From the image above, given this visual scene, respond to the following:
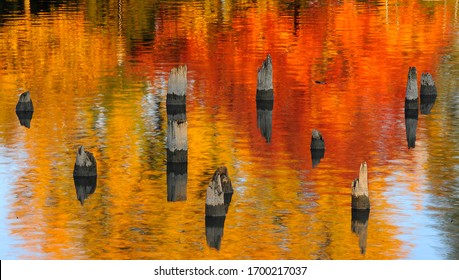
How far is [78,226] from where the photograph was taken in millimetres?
31062

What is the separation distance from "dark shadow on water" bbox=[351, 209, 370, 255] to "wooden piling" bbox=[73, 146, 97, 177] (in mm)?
8556

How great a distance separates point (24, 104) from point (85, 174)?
13.2 meters

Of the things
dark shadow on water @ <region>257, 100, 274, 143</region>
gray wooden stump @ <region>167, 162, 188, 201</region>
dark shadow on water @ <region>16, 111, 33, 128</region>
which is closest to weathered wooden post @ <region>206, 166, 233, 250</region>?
gray wooden stump @ <region>167, 162, 188, 201</region>

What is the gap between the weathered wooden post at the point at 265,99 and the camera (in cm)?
4508

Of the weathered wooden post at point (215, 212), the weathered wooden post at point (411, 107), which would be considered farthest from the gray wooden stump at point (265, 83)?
the weathered wooden post at point (215, 212)

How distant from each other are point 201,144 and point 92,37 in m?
40.1

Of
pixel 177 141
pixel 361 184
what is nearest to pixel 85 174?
pixel 177 141

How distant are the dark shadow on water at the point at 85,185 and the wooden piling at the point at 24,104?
12.8 m

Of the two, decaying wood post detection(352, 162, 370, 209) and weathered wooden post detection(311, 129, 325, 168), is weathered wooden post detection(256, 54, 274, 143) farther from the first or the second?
decaying wood post detection(352, 162, 370, 209)

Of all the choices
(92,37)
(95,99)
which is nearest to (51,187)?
(95,99)

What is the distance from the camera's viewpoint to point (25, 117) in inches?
1853

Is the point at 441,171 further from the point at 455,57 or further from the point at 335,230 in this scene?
the point at 455,57

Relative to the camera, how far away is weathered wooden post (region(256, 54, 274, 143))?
4508 centimetres

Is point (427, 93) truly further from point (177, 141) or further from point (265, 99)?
point (177, 141)
